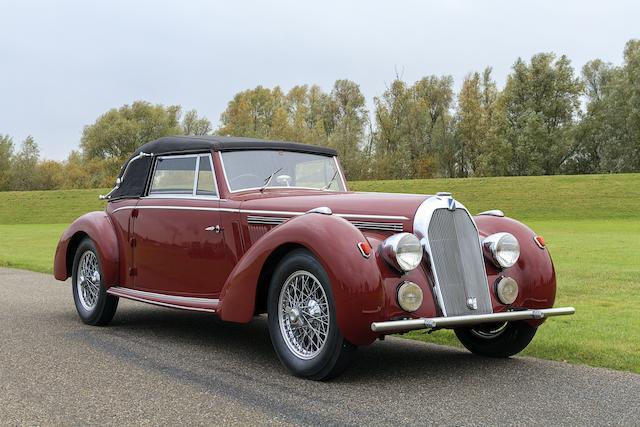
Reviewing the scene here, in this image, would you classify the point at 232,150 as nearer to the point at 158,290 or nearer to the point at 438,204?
the point at 158,290

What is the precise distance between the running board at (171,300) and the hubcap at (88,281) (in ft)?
1.41

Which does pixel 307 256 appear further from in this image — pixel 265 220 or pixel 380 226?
pixel 265 220

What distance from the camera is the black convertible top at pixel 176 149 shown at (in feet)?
23.7

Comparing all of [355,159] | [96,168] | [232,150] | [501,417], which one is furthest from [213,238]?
[96,168]

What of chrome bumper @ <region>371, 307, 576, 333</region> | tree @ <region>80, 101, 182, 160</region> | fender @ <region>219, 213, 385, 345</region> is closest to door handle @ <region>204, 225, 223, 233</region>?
fender @ <region>219, 213, 385, 345</region>

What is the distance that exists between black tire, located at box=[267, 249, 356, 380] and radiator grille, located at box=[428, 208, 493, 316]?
0.87 metres

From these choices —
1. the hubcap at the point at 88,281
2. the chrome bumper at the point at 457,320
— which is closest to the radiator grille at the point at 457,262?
the chrome bumper at the point at 457,320

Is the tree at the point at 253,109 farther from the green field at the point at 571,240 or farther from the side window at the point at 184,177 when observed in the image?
the side window at the point at 184,177

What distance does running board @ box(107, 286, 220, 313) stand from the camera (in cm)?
649

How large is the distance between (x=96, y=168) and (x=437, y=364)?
78105 millimetres

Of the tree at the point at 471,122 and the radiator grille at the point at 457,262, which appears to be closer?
the radiator grille at the point at 457,262

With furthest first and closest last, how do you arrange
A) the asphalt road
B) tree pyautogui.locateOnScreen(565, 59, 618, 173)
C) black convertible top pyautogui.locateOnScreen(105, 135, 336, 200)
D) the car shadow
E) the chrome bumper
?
tree pyautogui.locateOnScreen(565, 59, 618, 173), black convertible top pyautogui.locateOnScreen(105, 135, 336, 200), the car shadow, the chrome bumper, the asphalt road

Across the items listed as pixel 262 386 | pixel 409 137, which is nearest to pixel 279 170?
pixel 262 386

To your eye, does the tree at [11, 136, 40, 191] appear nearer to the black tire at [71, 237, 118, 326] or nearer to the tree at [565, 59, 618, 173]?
the tree at [565, 59, 618, 173]
